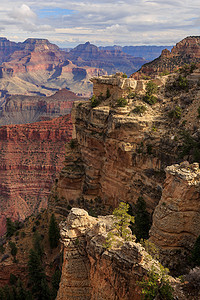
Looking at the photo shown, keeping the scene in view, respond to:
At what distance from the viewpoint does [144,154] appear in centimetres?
4478

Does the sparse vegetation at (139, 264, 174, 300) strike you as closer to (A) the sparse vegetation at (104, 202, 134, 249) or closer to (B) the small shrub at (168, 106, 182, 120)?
(A) the sparse vegetation at (104, 202, 134, 249)

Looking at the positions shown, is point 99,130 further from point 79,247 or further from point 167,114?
point 79,247

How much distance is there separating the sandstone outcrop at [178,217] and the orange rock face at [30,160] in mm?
104488

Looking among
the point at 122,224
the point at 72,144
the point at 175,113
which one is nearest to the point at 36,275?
the point at 122,224

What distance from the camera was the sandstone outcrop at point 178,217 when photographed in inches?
1180

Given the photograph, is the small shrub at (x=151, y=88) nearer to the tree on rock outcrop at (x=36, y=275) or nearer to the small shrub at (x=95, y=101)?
the small shrub at (x=95, y=101)

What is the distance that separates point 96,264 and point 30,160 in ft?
418

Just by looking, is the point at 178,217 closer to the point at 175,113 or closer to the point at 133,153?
the point at 133,153

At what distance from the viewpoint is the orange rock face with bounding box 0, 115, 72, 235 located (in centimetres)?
13493

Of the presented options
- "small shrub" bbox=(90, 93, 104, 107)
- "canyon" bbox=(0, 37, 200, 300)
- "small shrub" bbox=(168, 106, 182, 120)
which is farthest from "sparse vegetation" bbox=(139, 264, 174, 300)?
"small shrub" bbox=(90, 93, 104, 107)

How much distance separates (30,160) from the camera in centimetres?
14412

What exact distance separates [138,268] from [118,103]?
34.7 metres

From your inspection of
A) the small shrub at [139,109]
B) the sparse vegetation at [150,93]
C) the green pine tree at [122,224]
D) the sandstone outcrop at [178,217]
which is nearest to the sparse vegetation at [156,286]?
the green pine tree at [122,224]

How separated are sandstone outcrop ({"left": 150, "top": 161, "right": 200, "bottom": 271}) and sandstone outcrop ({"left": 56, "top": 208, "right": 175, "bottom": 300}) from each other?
7264mm
